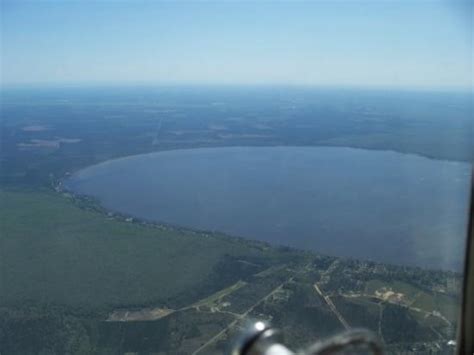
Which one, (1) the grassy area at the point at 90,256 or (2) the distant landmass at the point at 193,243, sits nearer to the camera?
(2) the distant landmass at the point at 193,243

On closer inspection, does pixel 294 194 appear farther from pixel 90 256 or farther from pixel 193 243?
pixel 90 256

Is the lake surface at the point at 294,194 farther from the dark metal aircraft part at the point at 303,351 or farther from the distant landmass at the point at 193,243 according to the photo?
the dark metal aircraft part at the point at 303,351

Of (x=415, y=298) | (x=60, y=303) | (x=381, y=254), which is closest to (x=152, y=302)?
(x=60, y=303)

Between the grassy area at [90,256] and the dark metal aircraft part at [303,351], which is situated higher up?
the dark metal aircraft part at [303,351]

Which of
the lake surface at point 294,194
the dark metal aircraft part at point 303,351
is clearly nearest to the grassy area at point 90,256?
the lake surface at point 294,194

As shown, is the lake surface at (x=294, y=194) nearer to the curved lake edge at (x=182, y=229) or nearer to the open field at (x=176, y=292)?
the curved lake edge at (x=182, y=229)

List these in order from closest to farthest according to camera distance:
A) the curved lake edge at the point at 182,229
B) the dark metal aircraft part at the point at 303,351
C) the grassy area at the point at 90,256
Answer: the dark metal aircraft part at the point at 303,351
the grassy area at the point at 90,256
the curved lake edge at the point at 182,229

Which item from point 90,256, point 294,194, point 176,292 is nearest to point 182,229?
point 90,256

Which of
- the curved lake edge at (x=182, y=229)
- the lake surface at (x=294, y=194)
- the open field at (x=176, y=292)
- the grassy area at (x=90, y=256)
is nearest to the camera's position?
the open field at (x=176, y=292)

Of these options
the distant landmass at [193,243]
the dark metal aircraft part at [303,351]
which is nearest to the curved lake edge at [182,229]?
the distant landmass at [193,243]
